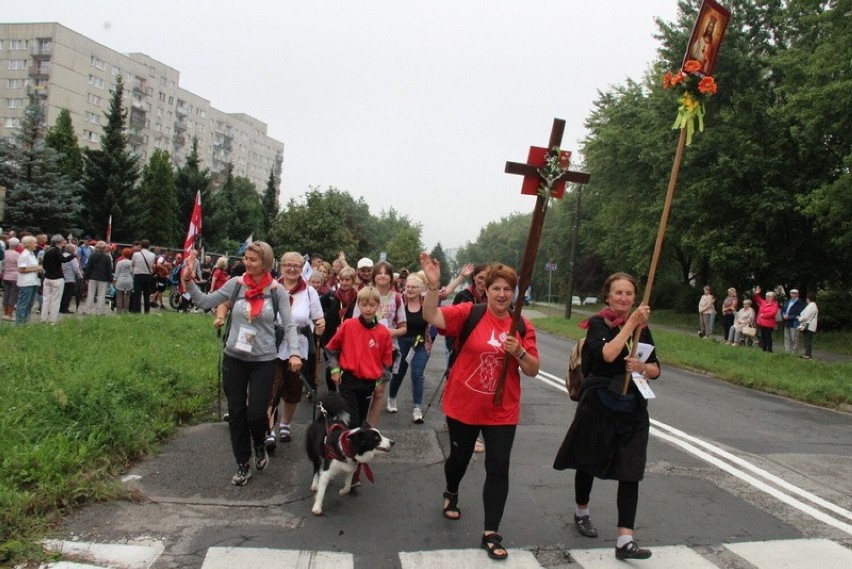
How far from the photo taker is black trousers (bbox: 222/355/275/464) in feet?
18.1

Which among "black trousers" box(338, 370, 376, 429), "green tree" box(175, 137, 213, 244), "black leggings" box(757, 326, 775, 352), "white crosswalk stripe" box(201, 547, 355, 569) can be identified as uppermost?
"green tree" box(175, 137, 213, 244)

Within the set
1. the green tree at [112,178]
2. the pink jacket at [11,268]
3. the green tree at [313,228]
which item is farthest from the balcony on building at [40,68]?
Result: the pink jacket at [11,268]

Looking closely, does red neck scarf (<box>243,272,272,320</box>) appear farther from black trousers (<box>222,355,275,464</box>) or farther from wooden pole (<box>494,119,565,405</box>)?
wooden pole (<box>494,119,565,405</box>)

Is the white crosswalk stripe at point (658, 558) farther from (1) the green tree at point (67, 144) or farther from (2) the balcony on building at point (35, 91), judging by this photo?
(1) the green tree at point (67, 144)

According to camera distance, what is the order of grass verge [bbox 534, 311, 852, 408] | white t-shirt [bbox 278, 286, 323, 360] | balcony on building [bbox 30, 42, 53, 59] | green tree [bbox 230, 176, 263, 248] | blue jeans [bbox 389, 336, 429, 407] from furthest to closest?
balcony on building [bbox 30, 42, 53, 59] < green tree [bbox 230, 176, 263, 248] < grass verge [bbox 534, 311, 852, 408] < blue jeans [bbox 389, 336, 429, 407] < white t-shirt [bbox 278, 286, 323, 360]

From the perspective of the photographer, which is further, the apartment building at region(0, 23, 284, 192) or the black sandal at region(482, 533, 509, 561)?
the apartment building at region(0, 23, 284, 192)

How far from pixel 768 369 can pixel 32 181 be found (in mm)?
32173

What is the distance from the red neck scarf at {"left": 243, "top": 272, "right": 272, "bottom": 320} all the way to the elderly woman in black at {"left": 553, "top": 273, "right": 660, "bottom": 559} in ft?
8.60

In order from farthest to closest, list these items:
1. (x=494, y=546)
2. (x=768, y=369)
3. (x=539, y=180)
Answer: (x=768, y=369)
(x=539, y=180)
(x=494, y=546)

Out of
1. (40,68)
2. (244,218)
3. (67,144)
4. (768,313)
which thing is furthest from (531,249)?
(40,68)

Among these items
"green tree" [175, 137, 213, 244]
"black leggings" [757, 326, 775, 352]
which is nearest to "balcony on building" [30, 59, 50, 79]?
"green tree" [175, 137, 213, 244]

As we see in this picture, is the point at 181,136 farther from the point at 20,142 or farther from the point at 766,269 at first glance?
the point at 766,269

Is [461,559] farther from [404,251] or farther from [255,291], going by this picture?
[404,251]

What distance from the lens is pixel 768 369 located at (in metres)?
15.0
